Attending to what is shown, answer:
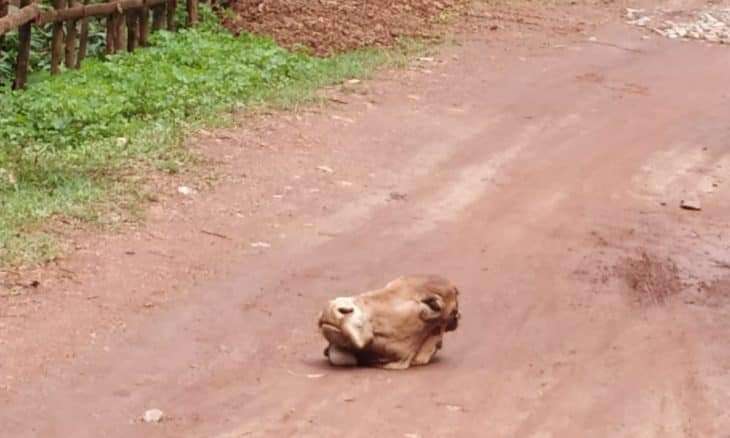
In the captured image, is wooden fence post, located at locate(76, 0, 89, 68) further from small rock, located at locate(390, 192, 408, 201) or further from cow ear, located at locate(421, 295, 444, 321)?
cow ear, located at locate(421, 295, 444, 321)

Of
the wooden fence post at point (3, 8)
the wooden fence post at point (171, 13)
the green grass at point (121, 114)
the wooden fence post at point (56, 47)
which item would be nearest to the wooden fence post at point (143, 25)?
the green grass at point (121, 114)

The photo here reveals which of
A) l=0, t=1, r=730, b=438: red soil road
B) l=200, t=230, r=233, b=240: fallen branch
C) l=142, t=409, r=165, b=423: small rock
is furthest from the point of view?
l=200, t=230, r=233, b=240: fallen branch

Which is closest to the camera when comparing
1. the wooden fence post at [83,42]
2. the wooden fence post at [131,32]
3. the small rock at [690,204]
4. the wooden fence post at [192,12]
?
the small rock at [690,204]

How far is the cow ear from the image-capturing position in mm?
6477

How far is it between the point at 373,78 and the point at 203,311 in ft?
19.8

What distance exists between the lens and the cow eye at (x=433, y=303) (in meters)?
6.49

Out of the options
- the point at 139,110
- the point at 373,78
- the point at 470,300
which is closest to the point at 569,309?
the point at 470,300

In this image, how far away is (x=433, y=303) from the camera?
650 centimetres

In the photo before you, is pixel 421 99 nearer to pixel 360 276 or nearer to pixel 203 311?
pixel 360 276

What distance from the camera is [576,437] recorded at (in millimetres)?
5738

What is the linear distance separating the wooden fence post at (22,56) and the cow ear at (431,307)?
723 cm

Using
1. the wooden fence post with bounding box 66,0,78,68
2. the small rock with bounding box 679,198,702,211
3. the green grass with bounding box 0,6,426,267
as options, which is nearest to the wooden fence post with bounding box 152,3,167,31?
the green grass with bounding box 0,6,426,267

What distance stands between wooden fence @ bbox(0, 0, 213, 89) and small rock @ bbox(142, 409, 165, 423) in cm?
683

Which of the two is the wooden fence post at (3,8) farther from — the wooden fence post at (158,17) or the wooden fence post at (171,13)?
the wooden fence post at (171,13)
